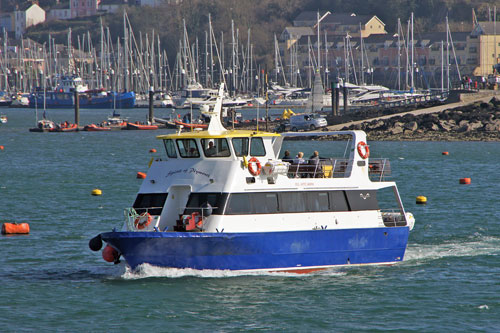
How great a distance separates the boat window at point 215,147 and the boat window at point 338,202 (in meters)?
3.45

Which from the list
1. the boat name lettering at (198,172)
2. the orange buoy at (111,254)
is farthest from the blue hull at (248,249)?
the boat name lettering at (198,172)

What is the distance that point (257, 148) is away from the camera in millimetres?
26922

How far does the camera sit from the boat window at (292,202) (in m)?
26.0

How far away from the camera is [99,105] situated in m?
163

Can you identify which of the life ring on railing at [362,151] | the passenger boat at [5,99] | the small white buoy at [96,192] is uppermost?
the life ring on railing at [362,151]

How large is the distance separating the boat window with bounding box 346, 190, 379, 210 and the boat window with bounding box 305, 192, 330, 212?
0.85 metres

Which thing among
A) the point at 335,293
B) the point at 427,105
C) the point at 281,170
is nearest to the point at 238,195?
the point at 281,170

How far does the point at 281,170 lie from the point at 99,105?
13996 centimetres

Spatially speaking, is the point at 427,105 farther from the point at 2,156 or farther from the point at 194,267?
the point at 194,267

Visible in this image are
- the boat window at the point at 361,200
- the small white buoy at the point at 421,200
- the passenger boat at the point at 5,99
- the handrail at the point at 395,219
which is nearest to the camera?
the boat window at the point at 361,200

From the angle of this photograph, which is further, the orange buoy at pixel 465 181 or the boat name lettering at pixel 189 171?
the orange buoy at pixel 465 181

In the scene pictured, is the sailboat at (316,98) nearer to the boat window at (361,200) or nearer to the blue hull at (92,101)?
the blue hull at (92,101)

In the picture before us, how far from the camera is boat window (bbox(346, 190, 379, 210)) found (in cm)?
2728

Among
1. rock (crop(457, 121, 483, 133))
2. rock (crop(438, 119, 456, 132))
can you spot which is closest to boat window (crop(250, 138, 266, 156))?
rock (crop(457, 121, 483, 133))
